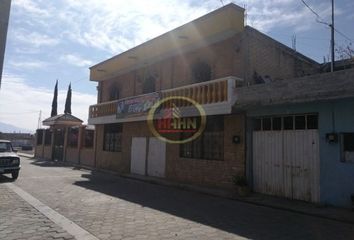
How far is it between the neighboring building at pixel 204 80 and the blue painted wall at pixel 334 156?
3243mm

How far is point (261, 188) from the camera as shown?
43.6 ft

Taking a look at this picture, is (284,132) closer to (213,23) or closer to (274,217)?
(274,217)

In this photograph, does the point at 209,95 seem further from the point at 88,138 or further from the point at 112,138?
the point at 88,138

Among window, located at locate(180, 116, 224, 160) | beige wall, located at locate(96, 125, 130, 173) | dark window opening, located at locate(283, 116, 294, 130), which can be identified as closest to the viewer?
dark window opening, located at locate(283, 116, 294, 130)

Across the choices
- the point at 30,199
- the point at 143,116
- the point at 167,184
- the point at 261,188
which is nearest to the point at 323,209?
the point at 261,188

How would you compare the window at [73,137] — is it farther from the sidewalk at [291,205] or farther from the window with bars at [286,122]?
the window with bars at [286,122]

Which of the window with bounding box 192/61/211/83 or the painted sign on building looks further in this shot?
the painted sign on building

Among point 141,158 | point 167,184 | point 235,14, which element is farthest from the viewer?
point 141,158

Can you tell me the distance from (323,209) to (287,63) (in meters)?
8.21

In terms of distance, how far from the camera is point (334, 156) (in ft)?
35.7

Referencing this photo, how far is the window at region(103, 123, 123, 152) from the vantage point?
23.0 m

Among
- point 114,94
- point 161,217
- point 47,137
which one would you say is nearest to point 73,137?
point 47,137

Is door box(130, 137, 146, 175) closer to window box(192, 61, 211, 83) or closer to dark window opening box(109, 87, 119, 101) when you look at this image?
dark window opening box(109, 87, 119, 101)

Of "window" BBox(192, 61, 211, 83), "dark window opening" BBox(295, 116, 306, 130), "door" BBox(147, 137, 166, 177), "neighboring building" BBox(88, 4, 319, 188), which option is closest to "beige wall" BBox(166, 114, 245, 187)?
"neighboring building" BBox(88, 4, 319, 188)
